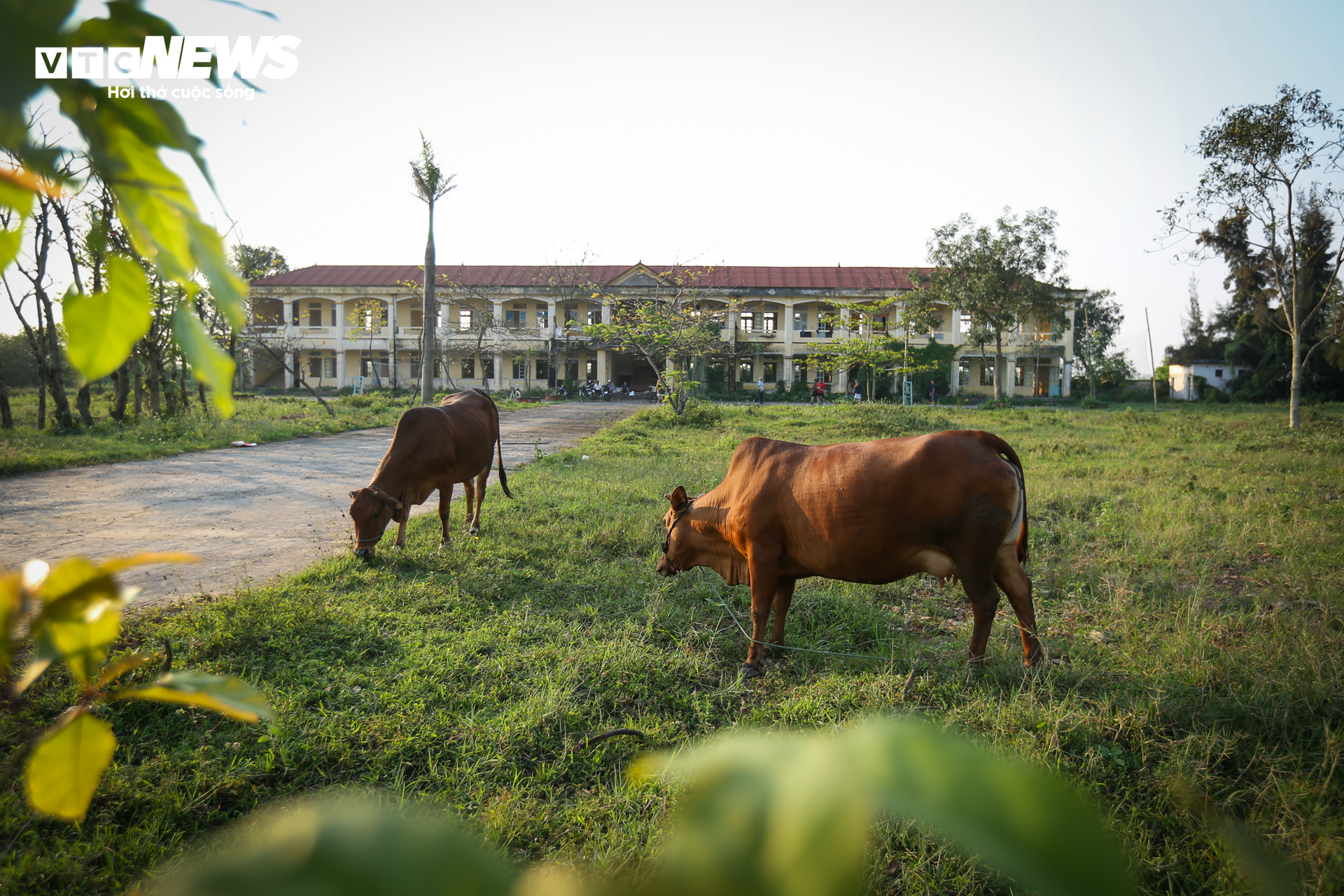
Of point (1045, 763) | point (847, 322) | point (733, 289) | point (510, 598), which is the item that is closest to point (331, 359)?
point (733, 289)

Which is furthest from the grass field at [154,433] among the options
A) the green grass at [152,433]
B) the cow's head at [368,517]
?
the cow's head at [368,517]

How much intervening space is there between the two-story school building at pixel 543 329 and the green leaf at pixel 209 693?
37720 mm

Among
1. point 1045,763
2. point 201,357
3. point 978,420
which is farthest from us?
point 978,420

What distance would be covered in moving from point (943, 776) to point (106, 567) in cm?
59

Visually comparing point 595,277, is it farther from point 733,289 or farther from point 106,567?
point 106,567

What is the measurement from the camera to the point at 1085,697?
2.95 m

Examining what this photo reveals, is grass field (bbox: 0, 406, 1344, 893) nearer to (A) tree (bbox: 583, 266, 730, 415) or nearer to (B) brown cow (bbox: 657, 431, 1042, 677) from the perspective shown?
(B) brown cow (bbox: 657, 431, 1042, 677)

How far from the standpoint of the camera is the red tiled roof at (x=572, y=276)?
40.8 m

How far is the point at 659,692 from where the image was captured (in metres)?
3.15

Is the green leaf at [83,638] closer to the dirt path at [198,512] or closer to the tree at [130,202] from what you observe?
the tree at [130,202]

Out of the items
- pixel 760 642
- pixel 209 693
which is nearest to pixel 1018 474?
pixel 760 642

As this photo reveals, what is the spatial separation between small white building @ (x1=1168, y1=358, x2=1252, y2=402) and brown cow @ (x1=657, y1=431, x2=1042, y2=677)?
47348 millimetres

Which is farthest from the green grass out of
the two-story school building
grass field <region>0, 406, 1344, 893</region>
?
the two-story school building

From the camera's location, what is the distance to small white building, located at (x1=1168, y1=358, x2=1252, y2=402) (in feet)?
139
